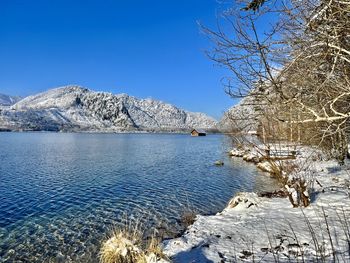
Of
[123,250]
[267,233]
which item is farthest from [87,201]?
[267,233]

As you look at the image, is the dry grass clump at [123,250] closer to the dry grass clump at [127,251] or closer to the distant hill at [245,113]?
the dry grass clump at [127,251]

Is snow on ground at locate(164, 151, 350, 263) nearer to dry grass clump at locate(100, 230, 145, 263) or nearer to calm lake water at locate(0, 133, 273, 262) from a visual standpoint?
dry grass clump at locate(100, 230, 145, 263)

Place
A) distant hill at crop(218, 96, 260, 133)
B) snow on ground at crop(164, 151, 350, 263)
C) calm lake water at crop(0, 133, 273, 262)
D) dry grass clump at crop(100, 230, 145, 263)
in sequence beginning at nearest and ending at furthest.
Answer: snow on ground at crop(164, 151, 350, 263), distant hill at crop(218, 96, 260, 133), dry grass clump at crop(100, 230, 145, 263), calm lake water at crop(0, 133, 273, 262)

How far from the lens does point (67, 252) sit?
10727 mm

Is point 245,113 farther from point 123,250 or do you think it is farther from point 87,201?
point 87,201

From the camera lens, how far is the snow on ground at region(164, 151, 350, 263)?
7355 millimetres

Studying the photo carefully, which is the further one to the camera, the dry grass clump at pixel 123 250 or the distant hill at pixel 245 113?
the dry grass clump at pixel 123 250

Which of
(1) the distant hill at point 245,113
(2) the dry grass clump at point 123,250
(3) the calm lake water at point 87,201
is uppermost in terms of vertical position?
(1) the distant hill at point 245,113

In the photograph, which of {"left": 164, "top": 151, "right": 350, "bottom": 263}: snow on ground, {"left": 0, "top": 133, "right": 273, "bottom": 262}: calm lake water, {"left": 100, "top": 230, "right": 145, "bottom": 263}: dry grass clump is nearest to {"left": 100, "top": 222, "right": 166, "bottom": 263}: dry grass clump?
{"left": 100, "top": 230, "right": 145, "bottom": 263}: dry grass clump

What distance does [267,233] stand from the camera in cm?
540

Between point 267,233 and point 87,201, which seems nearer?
point 267,233

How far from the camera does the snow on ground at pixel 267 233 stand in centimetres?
736

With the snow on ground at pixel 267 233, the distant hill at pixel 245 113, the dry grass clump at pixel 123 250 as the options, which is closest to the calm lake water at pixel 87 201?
the dry grass clump at pixel 123 250

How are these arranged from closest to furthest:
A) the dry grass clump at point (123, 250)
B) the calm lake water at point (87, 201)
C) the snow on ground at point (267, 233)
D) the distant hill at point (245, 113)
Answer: the snow on ground at point (267, 233)
the distant hill at point (245, 113)
the dry grass clump at point (123, 250)
the calm lake water at point (87, 201)
